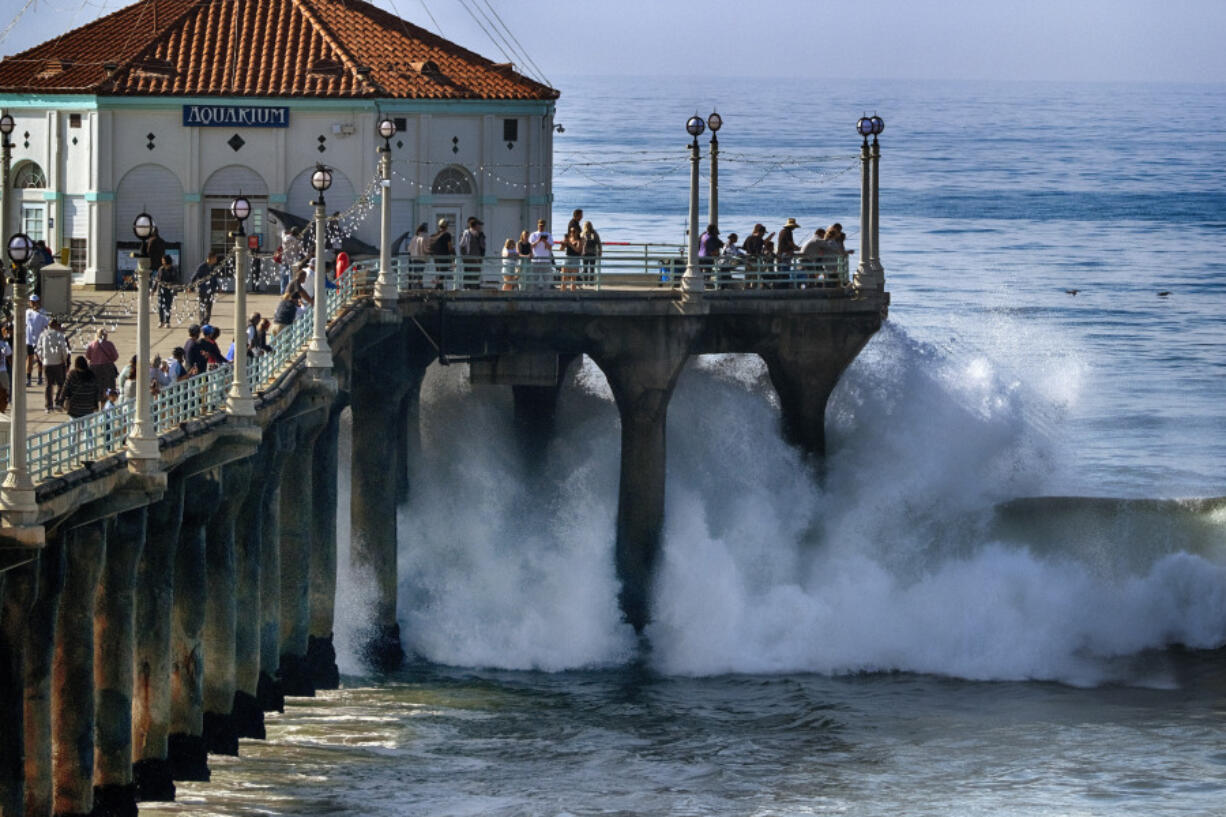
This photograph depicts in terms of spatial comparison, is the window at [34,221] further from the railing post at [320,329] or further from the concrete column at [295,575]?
the railing post at [320,329]

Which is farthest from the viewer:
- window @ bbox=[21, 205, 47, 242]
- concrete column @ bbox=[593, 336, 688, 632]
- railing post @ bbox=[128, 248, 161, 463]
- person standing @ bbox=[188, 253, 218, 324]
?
window @ bbox=[21, 205, 47, 242]

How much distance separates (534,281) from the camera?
50.9 meters

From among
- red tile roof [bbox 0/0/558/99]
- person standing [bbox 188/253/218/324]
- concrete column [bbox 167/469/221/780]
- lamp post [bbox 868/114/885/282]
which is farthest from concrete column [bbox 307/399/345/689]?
red tile roof [bbox 0/0/558/99]

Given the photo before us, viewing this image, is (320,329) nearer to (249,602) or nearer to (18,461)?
(249,602)

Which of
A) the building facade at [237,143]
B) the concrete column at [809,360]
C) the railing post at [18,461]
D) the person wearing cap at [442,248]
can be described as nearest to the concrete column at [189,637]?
the railing post at [18,461]

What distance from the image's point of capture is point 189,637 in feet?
129

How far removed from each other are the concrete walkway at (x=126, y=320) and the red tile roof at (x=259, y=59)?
4789mm

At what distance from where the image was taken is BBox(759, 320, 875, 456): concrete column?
171 feet

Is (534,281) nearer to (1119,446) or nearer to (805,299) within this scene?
(805,299)

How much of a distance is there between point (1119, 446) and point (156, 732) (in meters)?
49.3

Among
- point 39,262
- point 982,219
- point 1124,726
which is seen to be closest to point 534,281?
point 39,262

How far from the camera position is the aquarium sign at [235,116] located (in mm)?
57031

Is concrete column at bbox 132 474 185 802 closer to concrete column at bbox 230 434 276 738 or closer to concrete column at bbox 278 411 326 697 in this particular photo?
concrete column at bbox 230 434 276 738

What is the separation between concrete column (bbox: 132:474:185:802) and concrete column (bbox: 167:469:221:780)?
1.04 m
